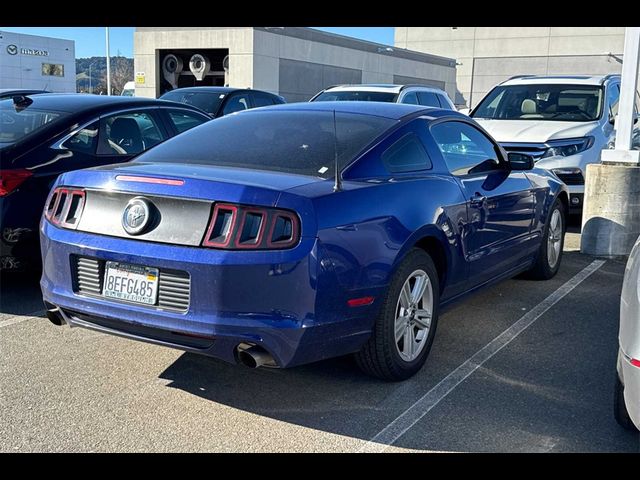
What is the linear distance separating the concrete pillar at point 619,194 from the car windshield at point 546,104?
212cm

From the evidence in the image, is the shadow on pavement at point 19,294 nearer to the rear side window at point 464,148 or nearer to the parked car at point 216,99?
the rear side window at point 464,148

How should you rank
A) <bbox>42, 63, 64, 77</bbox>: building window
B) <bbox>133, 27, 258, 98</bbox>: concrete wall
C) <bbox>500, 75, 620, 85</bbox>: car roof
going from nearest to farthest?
<bbox>500, 75, 620, 85</bbox>: car roof, <bbox>133, 27, 258, 98</bbox>: concrete wall, <bbox>42, 63, 64, 77</bbox>: building window

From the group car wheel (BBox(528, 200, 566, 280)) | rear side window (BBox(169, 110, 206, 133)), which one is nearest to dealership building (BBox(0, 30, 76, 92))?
rear side window (BBox(169, 110, 206, 133))

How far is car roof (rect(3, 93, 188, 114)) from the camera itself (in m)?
6.08

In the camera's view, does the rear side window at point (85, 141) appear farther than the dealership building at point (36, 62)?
No

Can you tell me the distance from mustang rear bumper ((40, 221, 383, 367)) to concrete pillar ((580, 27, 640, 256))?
4.92 meters

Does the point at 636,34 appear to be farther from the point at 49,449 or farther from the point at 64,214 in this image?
the point at 49,449

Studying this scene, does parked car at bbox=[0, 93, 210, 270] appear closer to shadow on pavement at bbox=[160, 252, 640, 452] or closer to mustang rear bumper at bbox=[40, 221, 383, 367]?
shadow on pavement at bbox=[160, 252, 640, 452]

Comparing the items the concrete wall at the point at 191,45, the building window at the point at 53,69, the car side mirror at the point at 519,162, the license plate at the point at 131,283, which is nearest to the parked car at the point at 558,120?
the car side mirror at the point at 519,162

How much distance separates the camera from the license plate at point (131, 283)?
3527mm

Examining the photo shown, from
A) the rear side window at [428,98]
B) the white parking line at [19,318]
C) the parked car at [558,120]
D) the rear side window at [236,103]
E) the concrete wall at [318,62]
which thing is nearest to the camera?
the white parking line at [19,318]

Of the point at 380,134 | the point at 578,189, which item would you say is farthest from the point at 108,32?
the point at 380,134
